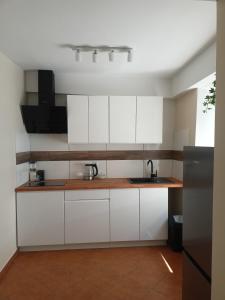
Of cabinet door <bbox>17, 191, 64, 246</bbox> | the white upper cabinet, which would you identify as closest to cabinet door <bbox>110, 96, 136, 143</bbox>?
the white upper cabinet

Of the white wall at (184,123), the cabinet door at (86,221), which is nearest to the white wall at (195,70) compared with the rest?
the white wall at (184,123)

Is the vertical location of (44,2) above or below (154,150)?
above

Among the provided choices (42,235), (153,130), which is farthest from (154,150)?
(42,235)

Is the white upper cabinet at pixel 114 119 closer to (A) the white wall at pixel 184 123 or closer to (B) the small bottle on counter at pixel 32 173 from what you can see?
(A) the white wall at pixel 184 123

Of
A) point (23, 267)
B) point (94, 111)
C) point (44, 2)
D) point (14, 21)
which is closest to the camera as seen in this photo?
point (44, 2)

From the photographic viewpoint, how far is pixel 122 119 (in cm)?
287

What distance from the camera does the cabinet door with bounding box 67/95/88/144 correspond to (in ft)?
9.09

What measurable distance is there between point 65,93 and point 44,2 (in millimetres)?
1636

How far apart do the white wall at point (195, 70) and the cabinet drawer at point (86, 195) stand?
1750mm

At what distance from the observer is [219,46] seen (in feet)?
2.99

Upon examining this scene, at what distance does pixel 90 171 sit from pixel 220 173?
7.67 ft

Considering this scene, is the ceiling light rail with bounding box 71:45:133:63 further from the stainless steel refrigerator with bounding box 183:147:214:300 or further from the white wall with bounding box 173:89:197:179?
Answer: the stainless steel refrigerator with bounding box 183:147:214:300

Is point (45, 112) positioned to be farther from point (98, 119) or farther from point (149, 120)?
point (149, 120)

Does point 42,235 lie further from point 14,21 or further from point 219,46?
point 219,46
